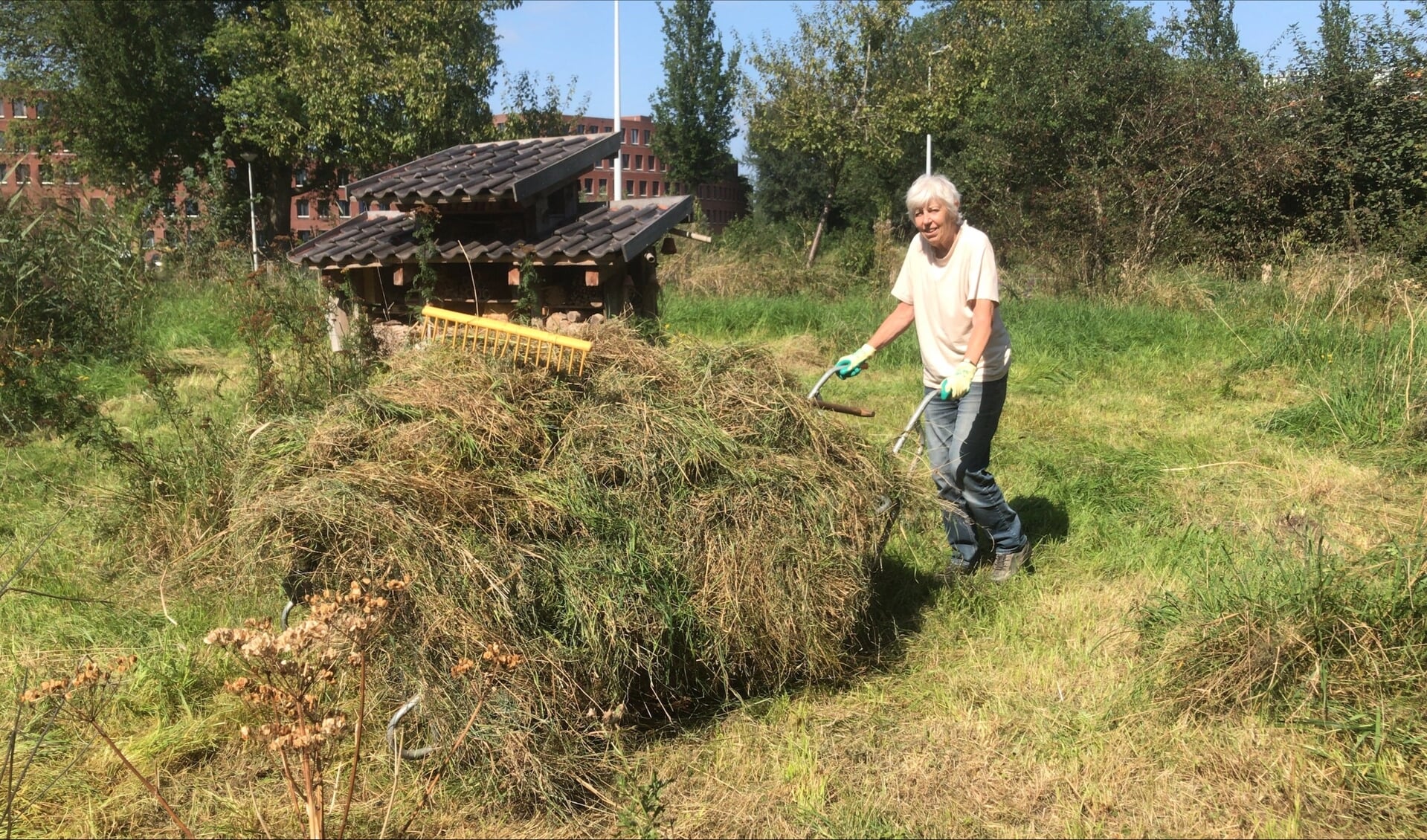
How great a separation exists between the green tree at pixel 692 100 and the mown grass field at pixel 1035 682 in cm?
3166

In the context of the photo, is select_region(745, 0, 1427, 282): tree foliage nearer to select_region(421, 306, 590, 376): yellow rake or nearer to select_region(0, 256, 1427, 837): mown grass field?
select_region(0, 256, 1427, 837): mown grass field

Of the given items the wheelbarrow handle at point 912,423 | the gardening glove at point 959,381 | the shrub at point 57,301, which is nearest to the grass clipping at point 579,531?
the wheelbarrow handle at point 912,423

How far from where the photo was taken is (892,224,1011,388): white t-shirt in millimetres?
3988

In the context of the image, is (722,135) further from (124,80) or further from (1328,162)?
(1328,162)

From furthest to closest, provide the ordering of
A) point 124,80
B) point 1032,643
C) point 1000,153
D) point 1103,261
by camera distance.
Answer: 1. point 124,80
2. point 1000,153
3. point 1103,261
4. point 1032,643

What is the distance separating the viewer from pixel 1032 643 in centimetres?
382

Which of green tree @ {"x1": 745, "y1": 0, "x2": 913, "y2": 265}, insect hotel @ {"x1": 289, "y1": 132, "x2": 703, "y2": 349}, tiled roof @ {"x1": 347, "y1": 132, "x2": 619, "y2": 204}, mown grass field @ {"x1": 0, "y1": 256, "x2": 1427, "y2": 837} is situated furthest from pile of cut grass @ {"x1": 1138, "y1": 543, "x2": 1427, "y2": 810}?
green tree @ {"x1": 745, "y1": 0, "x2": 913, "y2": 265}

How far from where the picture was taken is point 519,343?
3447 millimetres

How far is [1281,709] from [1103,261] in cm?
1119

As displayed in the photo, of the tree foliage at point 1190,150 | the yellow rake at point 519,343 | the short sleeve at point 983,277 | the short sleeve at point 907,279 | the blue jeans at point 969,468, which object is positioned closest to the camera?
the yellow rake at point 519,343

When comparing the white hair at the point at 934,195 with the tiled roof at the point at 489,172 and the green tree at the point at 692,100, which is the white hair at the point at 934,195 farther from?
the green tree at the point at 692,100

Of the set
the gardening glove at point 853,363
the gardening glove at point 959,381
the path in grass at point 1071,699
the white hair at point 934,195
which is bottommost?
the path in grass at point 1071,699

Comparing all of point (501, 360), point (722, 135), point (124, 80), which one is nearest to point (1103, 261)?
point (501, 360)

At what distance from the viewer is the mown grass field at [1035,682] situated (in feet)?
9.08
